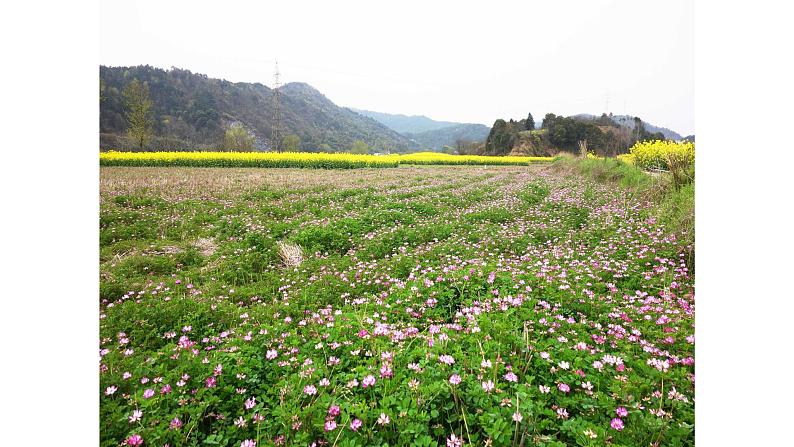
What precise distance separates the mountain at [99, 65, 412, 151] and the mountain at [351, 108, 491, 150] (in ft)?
Answer: 15.4

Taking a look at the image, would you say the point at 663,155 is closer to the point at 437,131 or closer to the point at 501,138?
the point at 501,138

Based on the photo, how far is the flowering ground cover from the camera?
54.9 inches

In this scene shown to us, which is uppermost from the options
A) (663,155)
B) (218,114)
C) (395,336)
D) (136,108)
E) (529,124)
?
(529,124)

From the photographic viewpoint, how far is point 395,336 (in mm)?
2039

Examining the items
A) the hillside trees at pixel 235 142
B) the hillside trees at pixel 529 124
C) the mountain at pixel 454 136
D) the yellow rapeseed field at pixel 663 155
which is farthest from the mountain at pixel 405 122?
the yellow rapeseed field at pixel 663 155

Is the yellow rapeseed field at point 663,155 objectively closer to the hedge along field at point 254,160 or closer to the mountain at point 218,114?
the mountain at point 218,114

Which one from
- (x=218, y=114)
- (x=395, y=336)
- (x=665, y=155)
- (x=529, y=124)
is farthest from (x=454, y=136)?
(x=395, y=336)

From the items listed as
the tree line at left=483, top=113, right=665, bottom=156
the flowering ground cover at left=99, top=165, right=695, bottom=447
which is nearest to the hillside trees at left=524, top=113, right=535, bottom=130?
the tree line at left=483, top=113, right=665, bottom=156

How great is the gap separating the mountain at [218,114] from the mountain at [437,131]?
469cm

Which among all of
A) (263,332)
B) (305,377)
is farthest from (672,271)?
(263,332)

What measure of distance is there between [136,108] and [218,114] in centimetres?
1819
